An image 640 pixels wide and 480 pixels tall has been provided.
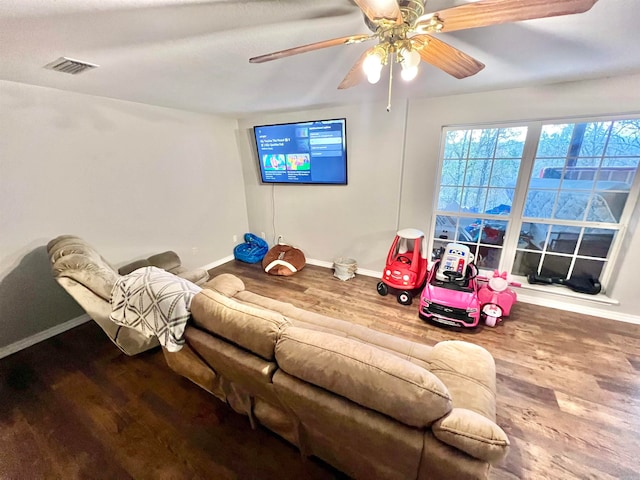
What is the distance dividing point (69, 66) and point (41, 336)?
2449mm

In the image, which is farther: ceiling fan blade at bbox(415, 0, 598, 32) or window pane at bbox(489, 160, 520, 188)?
window pane at bbox(489, 160, 520, 188)

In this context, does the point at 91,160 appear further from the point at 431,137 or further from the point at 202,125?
the point at 431,137

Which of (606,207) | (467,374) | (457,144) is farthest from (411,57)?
(606,207)

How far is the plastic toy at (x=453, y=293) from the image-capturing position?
2420mm

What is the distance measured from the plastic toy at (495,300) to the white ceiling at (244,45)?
6.11 ft

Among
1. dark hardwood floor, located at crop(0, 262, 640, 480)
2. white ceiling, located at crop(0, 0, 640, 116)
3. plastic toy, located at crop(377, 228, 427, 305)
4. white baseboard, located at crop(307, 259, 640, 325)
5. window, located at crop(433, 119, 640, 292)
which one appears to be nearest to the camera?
white ceiling, located at crop(0, 0, 640, 116)

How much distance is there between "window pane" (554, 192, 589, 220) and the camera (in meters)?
2.59

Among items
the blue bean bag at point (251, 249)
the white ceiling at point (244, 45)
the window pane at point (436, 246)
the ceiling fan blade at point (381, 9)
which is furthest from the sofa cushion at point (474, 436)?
the blue bean bag at point (251, 249)

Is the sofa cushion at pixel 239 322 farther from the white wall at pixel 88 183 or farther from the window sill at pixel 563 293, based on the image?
the window sill at pixel 563 293

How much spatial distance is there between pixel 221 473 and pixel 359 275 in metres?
2.70

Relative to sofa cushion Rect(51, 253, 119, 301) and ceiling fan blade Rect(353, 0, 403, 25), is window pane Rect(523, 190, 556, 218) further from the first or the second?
sofa cushion Rect(51, 253, 119, 301)

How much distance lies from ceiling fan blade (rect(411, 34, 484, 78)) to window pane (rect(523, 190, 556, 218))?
6.35 feet

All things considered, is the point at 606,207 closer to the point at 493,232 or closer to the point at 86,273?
the point at 493,232

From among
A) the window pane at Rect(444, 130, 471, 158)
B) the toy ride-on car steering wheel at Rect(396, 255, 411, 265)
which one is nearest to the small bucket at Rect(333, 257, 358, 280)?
the toy ride-on car steering wheel at Rect(396, 255, 411, 265)
